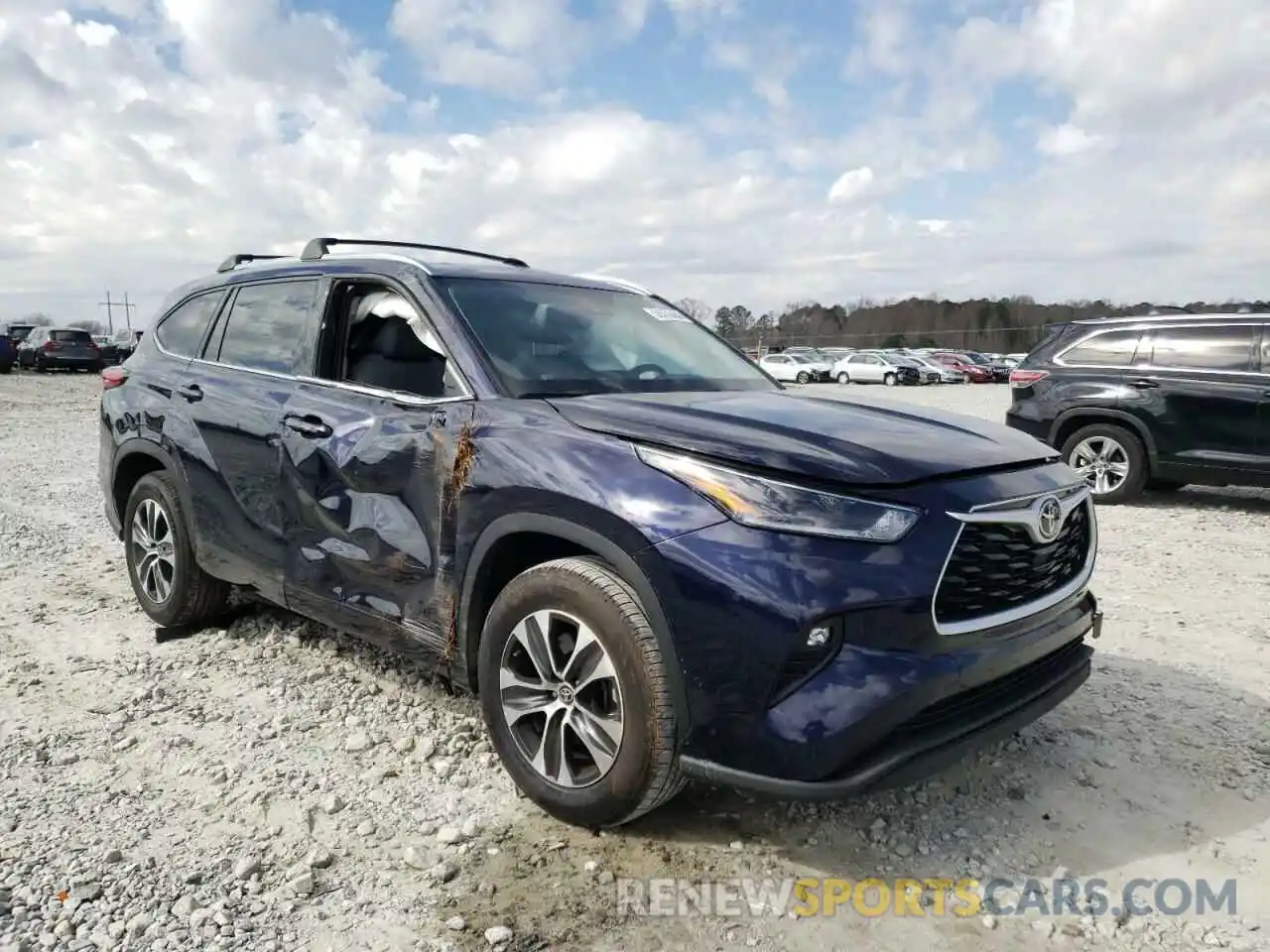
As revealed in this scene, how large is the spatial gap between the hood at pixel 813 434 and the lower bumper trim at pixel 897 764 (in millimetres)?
683

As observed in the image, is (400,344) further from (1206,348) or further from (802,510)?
(1206,348)

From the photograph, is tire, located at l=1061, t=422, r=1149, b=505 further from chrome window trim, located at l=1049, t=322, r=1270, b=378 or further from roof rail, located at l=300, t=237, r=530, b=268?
roof rail, located at l=300, t=237, r=530, b=268

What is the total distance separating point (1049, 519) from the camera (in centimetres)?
276

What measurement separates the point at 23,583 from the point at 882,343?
8612 cm

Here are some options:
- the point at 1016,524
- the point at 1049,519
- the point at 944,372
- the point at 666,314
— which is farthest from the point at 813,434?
the point at 944,372

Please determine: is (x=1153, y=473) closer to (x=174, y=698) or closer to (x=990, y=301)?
(x=174, y=698)

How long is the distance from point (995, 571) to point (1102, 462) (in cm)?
697

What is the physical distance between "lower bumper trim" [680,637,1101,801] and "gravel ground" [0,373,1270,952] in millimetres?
397

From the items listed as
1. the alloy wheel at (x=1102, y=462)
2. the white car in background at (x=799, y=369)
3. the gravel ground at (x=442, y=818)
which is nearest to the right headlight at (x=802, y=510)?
the gravel ground at (x=442, y=818)

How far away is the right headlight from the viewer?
2408 mm

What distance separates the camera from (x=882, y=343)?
86438mm

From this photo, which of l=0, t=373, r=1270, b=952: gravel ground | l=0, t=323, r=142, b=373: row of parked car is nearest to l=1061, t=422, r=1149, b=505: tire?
l=0, t=373, r=1270, b=952: gravel ground

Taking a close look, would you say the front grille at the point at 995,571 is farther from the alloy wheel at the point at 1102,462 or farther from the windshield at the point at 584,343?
the alloy wheel at the point at 1102,462

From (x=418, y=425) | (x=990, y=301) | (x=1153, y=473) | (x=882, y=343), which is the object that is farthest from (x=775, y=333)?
(x=418, y=425)
